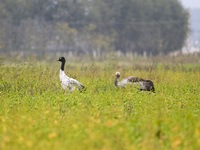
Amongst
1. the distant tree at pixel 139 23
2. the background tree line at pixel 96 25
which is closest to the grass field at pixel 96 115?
the background tree line at pixel 96 25

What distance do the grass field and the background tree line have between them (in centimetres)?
4063

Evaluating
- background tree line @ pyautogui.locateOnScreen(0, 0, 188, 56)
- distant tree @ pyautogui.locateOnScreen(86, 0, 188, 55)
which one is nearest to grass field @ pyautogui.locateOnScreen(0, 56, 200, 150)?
background tree line @ pyautogui.locateOnScreen(0, 0, 188, 56)

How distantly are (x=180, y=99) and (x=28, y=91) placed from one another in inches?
190

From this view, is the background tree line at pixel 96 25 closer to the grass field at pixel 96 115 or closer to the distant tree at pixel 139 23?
the distant tree at pixel 139 23

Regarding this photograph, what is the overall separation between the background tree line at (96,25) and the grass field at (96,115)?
1600 inches

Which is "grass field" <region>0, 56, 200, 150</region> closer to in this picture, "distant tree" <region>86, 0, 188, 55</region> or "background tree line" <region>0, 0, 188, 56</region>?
"background tree line" <region>0, 0, 188, 56</region>

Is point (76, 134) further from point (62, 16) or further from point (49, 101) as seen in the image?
point (62, 16)

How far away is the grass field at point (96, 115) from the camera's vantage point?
5.42 m

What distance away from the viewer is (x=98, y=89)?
12.2m

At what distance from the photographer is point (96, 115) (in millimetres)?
8094

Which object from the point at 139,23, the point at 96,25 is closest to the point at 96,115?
the point at 96,25

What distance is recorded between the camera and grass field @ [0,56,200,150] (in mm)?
5418

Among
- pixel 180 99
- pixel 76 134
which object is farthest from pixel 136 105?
pixel 76 134

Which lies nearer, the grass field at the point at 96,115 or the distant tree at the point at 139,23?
the grass field at the point at 96,115
